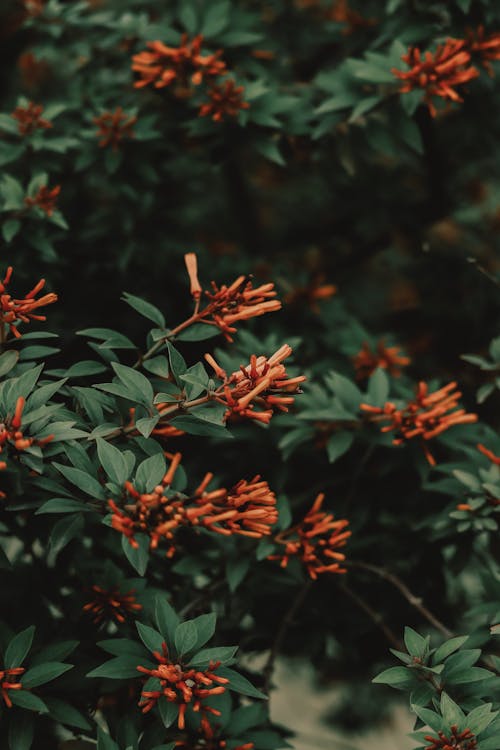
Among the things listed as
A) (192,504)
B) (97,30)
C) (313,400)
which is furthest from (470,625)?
(97,30)

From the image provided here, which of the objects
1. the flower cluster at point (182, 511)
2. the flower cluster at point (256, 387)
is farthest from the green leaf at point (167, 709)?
the flower cluster at point (256, 387)

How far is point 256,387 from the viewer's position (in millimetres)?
1347

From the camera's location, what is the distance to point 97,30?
2609 mm

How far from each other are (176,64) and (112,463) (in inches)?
46.2

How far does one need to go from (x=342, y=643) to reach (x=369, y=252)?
4.35 feet

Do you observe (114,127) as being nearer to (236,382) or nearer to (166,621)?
(236,382)

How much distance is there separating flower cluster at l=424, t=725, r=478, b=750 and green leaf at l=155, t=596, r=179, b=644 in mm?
455

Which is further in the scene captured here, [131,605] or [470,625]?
[470,625]

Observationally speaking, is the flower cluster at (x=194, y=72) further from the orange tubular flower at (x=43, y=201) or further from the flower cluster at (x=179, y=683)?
the flower cluster at (x=179, y=683)

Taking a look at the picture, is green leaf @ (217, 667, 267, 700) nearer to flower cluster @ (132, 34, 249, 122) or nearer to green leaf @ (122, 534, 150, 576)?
green leaf @ (122, 534, 150, 576)

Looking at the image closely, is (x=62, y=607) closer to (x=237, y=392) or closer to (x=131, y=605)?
(x=131, y=605)

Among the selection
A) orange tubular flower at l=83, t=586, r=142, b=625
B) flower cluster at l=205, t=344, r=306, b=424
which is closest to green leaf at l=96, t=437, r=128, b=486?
flower cluster at l=205, t=344, r=306, b=424

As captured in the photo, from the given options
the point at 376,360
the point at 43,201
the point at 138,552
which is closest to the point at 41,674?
the point at 138,552

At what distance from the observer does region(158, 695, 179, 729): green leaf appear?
4.42ft
